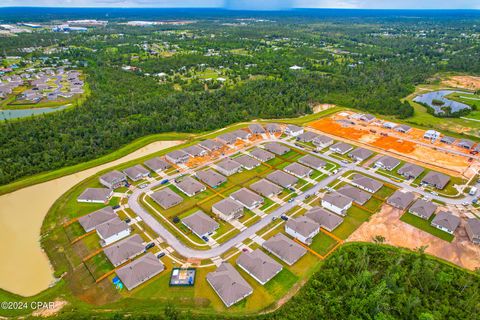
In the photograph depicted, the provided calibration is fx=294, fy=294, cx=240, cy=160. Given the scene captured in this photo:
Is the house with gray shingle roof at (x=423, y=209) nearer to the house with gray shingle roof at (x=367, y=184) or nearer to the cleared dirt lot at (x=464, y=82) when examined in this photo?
the house with gray shingle roof at (x=367, y=184)

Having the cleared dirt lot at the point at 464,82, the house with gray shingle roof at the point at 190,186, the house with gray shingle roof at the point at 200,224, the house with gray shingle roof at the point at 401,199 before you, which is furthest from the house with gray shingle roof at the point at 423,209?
the cleared dirt lot at the point at 464,82

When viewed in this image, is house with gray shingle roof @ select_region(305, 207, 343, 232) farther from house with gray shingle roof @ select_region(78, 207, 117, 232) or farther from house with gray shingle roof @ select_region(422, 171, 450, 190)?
house with gray shingle roof @ select_region(78, 207, 117, 232)

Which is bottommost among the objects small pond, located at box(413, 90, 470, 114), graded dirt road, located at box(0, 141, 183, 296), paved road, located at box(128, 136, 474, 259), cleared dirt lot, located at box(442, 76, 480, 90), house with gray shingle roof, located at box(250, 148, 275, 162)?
graded dirt road, located at box(0, 141, 183, 296)

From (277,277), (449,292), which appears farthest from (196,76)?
(449,292)

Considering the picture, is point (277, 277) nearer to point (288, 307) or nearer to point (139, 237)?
point (288, 307)

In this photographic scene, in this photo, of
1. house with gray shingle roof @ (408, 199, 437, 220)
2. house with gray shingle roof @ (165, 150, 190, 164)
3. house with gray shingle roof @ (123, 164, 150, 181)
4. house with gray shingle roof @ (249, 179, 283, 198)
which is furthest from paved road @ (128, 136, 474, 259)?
house with gray shingle roof @ (165, 150, 190, 164)
